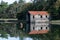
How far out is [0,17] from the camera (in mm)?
69250

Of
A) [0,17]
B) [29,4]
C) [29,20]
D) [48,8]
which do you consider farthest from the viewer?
[0,17]

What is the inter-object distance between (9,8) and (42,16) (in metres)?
30.3

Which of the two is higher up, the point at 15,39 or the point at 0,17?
the point at 15,39

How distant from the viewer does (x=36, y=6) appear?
61125mm

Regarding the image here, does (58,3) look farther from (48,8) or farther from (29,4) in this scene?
(29,4)

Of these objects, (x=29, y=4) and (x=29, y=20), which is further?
(x=29, y=4)

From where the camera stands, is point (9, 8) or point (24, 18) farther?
point (9, 8)

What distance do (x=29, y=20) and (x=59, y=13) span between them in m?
7.16

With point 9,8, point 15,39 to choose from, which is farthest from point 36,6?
point 15,39

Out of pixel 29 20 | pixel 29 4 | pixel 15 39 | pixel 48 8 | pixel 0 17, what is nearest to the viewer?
pixel 15 39

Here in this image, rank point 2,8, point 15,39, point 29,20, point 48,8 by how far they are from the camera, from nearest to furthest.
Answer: point 15,39
point 29,20
point 48,8
point 2,8

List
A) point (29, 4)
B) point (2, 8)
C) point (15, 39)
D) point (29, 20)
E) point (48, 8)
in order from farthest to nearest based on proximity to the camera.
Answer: point (2, 8) → point (29, 4) → point (48, 8) → point (29, 20) → point (15, 39)

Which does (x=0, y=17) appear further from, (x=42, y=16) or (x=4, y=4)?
(x=42, y=16)

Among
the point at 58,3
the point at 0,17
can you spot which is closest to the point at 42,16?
the point at 58,3
